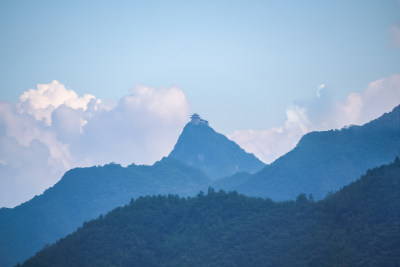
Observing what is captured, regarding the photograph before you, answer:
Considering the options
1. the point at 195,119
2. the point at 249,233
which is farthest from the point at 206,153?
the point at 249,233

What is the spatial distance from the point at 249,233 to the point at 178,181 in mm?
75626

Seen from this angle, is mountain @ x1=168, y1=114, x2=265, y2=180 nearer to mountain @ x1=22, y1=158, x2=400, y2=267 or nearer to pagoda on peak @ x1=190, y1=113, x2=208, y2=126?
pagoda on peak @ x1=190, y1=113, x2=208, y2=126

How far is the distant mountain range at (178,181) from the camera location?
119 m

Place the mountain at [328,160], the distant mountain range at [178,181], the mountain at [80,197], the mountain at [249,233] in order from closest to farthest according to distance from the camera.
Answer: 1. the mountain at [249,233]
2. the mountain at [328,160]
3. the distant mountain range at [178,181]
4. the mountain at [80,197]

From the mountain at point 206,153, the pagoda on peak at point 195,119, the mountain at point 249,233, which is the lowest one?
the mountain at point 249,233

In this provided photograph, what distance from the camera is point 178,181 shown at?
502 feet

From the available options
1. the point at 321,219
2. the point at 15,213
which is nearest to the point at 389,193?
the point at 321,219

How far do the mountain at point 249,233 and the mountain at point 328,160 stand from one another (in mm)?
35105

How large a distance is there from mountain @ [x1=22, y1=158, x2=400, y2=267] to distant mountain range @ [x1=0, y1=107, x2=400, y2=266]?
33.2 metres

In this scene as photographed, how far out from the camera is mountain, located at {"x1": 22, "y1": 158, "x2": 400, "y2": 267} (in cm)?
6556

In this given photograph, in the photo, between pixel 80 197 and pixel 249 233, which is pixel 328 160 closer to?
pixel 249 233

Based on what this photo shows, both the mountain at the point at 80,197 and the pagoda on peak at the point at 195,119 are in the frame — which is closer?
the mountain at the point at 80,197

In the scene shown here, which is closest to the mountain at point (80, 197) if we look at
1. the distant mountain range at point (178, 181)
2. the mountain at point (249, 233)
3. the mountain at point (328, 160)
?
the distant mountain range at point (178, 181)

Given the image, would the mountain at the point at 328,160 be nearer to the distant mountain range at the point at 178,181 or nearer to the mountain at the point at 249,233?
the distant mountain range at the point at 178,181
